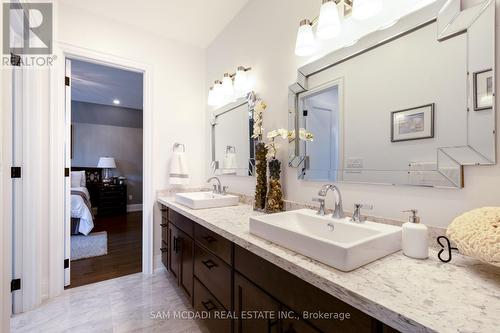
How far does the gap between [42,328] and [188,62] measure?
8.66 feet

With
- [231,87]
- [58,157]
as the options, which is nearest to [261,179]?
[231,87]

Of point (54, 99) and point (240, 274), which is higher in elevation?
point (54, 99)

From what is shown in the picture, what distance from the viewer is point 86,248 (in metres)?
3.00

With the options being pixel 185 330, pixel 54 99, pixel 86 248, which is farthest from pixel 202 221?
pixel 86 248

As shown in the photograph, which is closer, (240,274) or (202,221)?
(240,274)

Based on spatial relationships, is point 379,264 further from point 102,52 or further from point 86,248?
point 86,248

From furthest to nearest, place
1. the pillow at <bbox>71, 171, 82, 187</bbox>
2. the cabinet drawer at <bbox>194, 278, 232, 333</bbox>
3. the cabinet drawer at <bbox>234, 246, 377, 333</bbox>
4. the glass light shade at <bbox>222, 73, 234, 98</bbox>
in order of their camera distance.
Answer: the pillow at <bbox>71, 171, 82, 187</bbox>, the glass light shade at <bbox>222, 73, 234, 98</bbox>, the cabinet drawer at <bbox>194, 278, 232, 333</bbox>, the cabinet drawer at <bbox>234, 246, 377, 333</bbox>

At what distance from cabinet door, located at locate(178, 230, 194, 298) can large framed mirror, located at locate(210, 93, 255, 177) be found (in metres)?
0.73

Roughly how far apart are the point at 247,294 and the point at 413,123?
3.33 feet

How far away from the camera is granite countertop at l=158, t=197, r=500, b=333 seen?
18.6 inches

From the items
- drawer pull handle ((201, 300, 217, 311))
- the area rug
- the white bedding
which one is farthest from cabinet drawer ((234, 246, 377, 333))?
the white bedding

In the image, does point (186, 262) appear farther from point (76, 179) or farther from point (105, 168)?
point (105, 168)

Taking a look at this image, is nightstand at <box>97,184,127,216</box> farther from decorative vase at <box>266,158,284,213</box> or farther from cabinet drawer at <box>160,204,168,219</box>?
decorative vase at <box>266,158,284,213</box>

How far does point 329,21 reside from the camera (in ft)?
3.94
